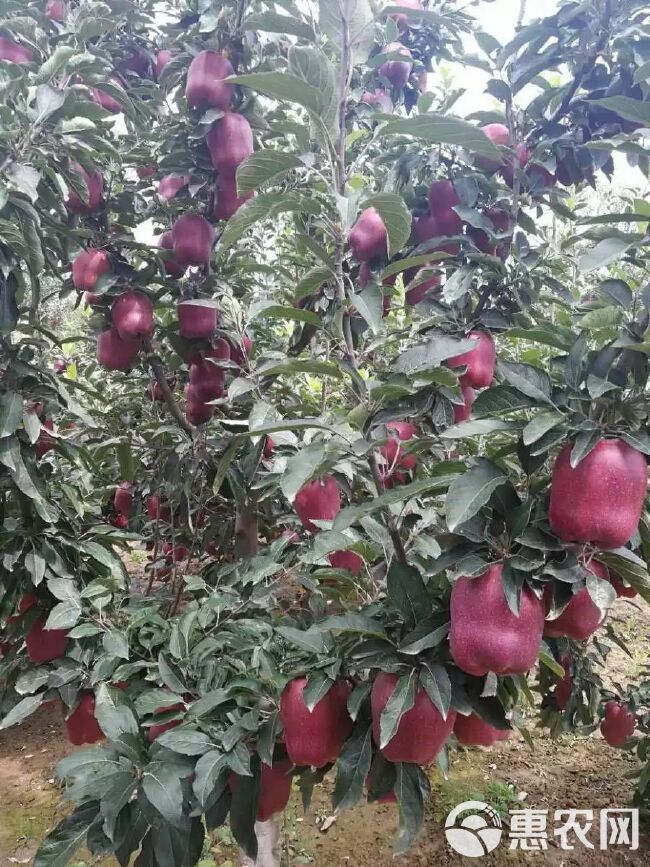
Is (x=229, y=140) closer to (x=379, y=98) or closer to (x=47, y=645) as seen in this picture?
(x=379, y=98)

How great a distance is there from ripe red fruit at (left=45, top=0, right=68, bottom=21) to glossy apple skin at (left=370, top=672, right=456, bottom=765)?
188 cm

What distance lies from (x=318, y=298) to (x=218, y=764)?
1.06 m

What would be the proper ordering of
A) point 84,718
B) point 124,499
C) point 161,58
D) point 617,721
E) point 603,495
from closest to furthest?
point 603,495, point 84,718, point 161,58, point 617,721, point 124,499

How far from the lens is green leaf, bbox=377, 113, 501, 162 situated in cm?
82

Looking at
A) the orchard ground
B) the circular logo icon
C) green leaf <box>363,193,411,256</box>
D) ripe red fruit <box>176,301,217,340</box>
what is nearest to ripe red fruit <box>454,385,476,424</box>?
green leaf <box>363,193,411,256</box>

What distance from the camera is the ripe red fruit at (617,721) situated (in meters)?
2.11

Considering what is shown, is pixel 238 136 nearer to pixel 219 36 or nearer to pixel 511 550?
pixel 219 36

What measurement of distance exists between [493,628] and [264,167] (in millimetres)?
686

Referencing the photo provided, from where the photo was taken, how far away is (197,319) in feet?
5.64

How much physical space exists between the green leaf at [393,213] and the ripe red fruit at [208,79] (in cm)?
84

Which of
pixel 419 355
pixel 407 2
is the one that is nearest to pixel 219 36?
pixel 407 2

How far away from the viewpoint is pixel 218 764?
0.94 meters

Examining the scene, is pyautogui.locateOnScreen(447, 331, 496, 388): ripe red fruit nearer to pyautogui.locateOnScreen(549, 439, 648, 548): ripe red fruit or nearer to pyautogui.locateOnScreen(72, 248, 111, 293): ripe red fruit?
pyautogui.locateOnScreen(549, 439, 648, 548): ripe red fruit

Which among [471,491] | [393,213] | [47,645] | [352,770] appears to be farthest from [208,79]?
[352,770]
